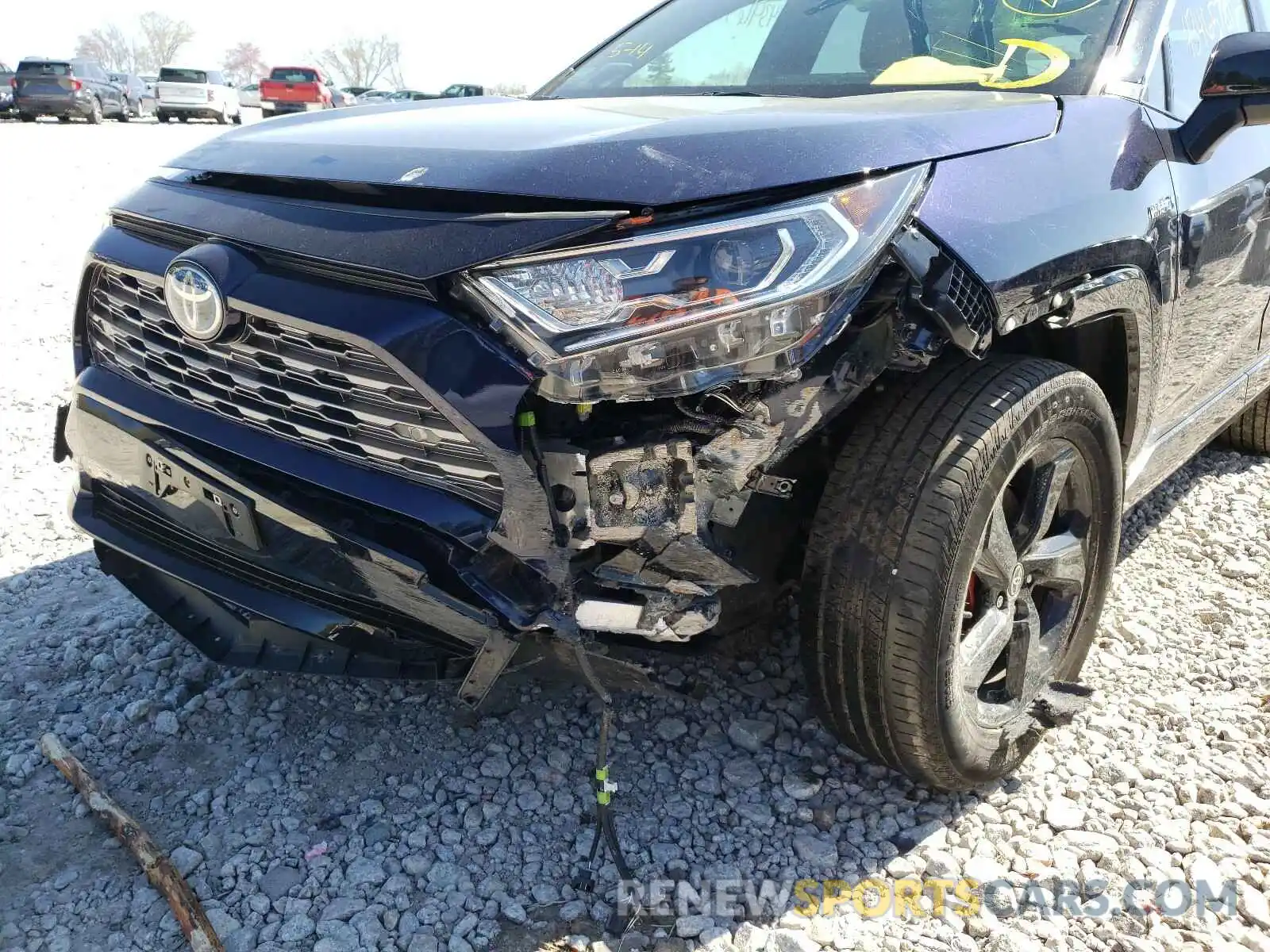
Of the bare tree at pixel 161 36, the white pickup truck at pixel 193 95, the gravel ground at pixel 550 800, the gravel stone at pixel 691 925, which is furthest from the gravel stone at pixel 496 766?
the bare tree at pixel 161 36

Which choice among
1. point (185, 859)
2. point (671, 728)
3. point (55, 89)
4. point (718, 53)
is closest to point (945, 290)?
point (671, 728)

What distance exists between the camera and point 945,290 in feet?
5.47

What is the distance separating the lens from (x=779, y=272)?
5.12ft

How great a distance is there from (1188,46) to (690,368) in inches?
77.3

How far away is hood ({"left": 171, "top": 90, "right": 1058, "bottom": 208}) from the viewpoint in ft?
5.36

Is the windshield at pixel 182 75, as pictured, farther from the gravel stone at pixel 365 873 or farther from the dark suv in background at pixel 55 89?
the gravel stone at pixel 365 873

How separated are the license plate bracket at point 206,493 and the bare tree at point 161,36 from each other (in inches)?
4197

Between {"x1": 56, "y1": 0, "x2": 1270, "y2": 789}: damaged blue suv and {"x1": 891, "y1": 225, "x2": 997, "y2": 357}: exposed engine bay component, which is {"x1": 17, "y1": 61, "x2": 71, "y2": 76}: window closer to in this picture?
{"x1": 56, "y1": 0, "x2": 1270, "y2": 789}: damaged blue suv

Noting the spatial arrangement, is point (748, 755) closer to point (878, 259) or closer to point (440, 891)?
point (440, 891)

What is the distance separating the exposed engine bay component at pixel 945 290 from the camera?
64.9 inches

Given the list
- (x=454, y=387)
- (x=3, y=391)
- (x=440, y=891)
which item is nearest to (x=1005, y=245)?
(x=454, y=387)

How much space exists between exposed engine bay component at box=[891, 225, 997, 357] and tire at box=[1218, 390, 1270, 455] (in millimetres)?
2916

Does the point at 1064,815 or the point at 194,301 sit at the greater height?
the point at 194,301

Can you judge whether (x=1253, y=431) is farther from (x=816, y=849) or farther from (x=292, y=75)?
(x=292, y=75)
